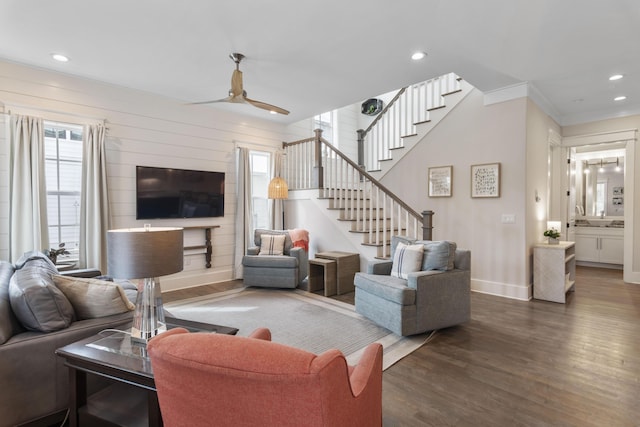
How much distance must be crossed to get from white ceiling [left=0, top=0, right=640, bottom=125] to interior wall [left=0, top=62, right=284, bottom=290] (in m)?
0.23

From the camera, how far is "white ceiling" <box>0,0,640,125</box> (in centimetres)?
266

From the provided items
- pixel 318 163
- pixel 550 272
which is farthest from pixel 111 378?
pixel 550 272

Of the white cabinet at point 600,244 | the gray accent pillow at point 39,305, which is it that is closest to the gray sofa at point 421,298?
the gray accent pillow at point 39,305

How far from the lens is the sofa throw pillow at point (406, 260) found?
340 cm

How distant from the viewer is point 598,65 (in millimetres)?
3676

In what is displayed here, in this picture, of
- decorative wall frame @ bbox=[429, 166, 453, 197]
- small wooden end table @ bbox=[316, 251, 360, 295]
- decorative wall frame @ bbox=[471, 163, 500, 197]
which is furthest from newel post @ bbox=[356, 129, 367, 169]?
small wooden end table @ bbox=[316, 251, 360, 295]

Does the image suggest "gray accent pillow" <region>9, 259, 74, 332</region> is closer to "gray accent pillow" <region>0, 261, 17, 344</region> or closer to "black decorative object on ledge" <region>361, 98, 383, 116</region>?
"gray accent pillow" <region>0, 261, 17, 344</region>

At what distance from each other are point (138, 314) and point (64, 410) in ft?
2.38

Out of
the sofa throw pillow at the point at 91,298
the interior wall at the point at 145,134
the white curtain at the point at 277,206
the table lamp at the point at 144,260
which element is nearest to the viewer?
the table lamp at the point at 144,260

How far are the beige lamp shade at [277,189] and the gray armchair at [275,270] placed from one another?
1.06 metres

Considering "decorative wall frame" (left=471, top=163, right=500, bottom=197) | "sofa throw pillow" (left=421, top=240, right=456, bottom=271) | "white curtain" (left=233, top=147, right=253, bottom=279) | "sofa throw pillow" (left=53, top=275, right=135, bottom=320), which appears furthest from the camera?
"white curtain" (left=233, top=147, right=253, bottom=279)

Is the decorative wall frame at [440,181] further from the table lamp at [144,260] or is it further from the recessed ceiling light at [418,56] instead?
the table lamp at [144,260]

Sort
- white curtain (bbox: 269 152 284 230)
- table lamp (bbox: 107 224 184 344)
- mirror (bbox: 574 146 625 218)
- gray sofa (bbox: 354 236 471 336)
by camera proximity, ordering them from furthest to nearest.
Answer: mirror (bbox: 574 146 625 218) → white curtain (bbox: 269 152 284 230) → gray sofa (bbox: 354 236 471 336) → table lamp (bbox: 107 224 184 344)

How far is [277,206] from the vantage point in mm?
6109
